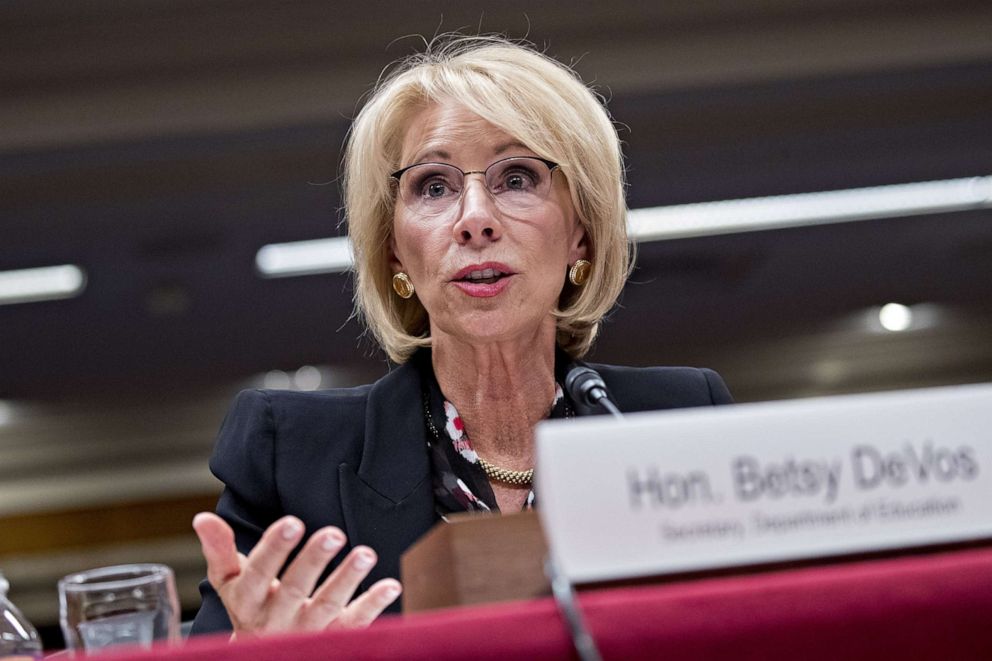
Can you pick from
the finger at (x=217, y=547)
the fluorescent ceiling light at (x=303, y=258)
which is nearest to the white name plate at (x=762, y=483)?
the finger at (x=217, y=547)

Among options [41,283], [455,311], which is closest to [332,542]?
[455,311]

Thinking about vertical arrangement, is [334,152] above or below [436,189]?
above

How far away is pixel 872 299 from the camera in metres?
7.97

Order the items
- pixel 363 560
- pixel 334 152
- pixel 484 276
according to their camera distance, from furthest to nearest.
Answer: pixel 334 152, pixel 484 276, pixel 363 560

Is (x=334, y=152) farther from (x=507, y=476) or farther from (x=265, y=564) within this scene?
(x=265, y=564)

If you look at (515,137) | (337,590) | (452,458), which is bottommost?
(452,458)

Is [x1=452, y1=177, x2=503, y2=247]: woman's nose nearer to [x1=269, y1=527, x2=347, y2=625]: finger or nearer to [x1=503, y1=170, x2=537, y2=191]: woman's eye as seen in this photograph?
[x1=503, y1=170, x2=537, y2=191]: woman's eye

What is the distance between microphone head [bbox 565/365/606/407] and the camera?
1042 mm

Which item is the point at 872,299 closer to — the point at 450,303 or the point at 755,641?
the point at 450,303

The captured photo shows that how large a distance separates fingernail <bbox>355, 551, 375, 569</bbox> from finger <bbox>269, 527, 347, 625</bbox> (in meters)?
0.02

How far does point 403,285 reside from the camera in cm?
168

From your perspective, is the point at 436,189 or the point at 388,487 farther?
the point at 436,189

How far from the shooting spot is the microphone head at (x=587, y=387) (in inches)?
41.0

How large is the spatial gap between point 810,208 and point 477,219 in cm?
513
